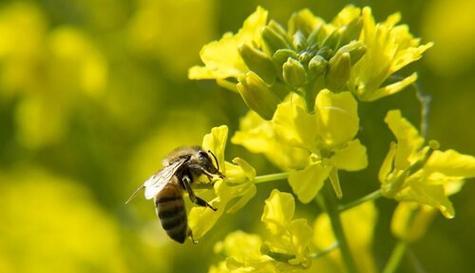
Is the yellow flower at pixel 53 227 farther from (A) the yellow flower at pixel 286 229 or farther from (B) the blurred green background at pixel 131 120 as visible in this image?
(A) the yellow flower at pixel 286 229

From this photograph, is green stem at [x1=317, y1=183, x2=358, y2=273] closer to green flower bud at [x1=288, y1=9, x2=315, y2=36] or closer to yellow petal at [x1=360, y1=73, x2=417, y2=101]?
yellow petal at [x1=360, y1=73, x2=417, y2=101]

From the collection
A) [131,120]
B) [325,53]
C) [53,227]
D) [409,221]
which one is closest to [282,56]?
[325,53]

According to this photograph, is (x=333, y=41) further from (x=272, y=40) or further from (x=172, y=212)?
(x=172, y=212)

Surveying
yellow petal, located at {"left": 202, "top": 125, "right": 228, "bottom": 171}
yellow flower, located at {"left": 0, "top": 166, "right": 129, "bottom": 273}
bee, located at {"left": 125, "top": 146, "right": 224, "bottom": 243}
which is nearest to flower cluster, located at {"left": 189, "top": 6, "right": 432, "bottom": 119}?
yellow petal, located at {"left": 202, "top": 125, "right": 228, "bottom": 171}

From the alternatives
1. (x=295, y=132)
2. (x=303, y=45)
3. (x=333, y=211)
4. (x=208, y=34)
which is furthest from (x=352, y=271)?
(x=208, y=34)

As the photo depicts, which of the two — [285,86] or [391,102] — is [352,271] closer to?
[285,86]
